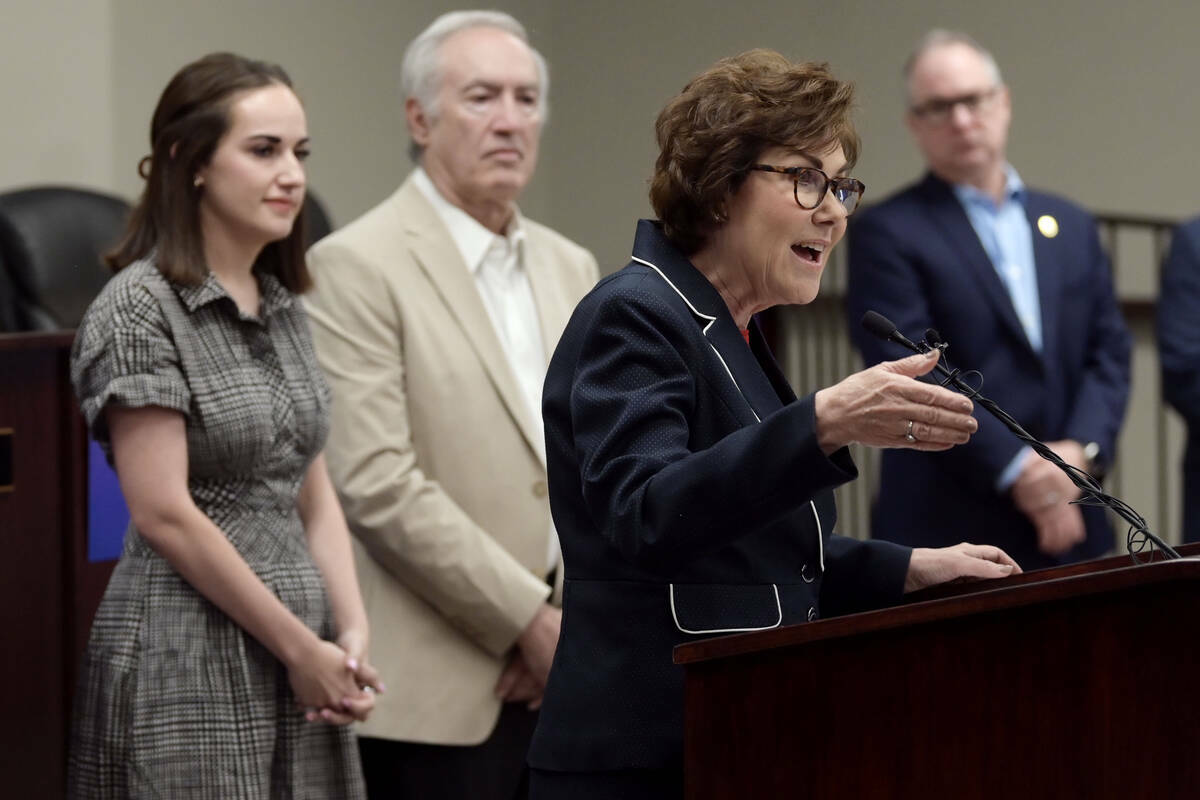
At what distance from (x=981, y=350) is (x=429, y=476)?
114 cm

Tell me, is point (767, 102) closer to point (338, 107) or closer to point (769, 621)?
point (769, 621)

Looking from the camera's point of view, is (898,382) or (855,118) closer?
(898,382)

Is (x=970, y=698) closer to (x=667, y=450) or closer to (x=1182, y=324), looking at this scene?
(x=667, y=450)

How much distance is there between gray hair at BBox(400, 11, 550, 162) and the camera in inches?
112

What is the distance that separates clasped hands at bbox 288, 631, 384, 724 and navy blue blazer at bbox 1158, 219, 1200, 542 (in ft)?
6.22

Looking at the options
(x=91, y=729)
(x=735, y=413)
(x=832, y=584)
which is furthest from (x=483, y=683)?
(x=735, y=413)

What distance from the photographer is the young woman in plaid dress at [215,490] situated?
2.12m

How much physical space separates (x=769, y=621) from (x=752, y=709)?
0.15 m

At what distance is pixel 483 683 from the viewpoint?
2617 millimetres

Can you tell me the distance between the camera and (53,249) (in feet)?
12.3

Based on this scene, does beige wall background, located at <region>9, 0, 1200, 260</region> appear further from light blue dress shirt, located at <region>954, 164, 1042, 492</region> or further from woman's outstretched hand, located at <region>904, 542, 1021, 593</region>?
woman's outstretched hand, located at <region>904, 542, 1021, 593</region>

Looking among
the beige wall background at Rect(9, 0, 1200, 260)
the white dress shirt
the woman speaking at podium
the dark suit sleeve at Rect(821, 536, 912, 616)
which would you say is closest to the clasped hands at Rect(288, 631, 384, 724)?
the white dress shirt

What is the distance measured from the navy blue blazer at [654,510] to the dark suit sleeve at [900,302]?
1525mm

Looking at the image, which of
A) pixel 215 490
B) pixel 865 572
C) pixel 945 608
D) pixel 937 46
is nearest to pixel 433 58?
pixel 215 490
